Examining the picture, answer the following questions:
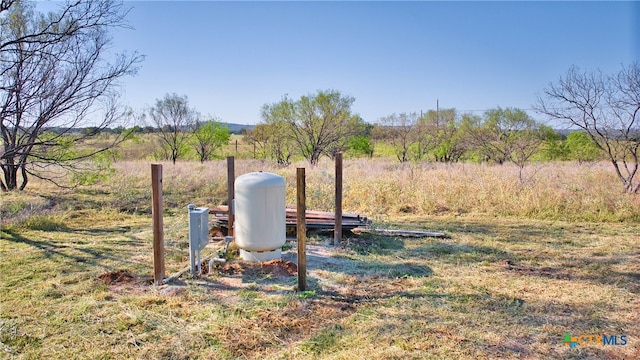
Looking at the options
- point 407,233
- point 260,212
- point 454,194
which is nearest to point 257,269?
point 260,212

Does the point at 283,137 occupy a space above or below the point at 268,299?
above

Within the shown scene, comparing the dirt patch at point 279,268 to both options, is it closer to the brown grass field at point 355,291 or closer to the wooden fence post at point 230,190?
the brown grass field at point 355,291

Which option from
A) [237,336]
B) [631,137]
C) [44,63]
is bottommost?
[237,336]

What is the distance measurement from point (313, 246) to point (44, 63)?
5748 millimetres

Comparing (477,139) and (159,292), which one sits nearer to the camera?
(159,292)

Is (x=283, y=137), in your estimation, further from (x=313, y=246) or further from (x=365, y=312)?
(x=365, y=312)

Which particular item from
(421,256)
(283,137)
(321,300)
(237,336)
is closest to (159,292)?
(237,336)

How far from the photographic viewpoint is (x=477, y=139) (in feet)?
80.1

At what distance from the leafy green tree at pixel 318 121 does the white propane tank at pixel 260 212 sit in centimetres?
1520

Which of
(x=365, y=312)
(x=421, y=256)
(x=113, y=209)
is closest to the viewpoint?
(x=365, y=312)

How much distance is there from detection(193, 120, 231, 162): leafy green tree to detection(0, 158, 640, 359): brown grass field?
16.5 meters

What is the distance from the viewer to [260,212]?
18.2 ft

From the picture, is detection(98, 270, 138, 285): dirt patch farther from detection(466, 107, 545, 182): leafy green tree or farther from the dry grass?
detection(466, 107, 545, 182): leafy green tree

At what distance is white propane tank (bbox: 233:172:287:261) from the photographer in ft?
18.2
